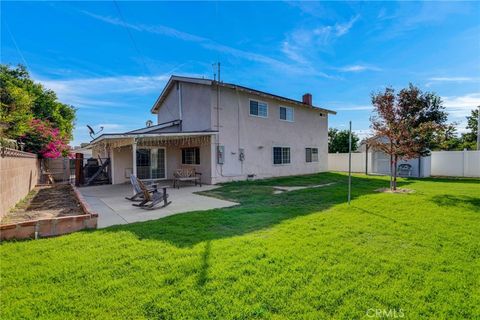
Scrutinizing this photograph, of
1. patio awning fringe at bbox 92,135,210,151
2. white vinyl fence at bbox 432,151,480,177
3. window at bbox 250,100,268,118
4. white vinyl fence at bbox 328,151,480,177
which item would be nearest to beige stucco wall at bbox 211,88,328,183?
window at bbox 250,100,268,118

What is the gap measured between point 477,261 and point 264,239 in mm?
3274

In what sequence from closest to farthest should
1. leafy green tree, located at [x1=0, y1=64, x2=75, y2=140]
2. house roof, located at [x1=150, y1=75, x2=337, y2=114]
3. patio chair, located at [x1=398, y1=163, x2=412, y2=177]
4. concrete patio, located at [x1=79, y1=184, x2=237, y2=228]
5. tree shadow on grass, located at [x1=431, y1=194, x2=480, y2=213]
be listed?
1. concrete patio, located at [x1=79, y1=184, x2=237, y2=228]
2. tree shadow on grass, located at [x1=431, y1=194, x2=480, y2=213]
3. leafy green tree, located at [x1=0, y1=64, x2=75, y2=140]
4. house roof, located at [x1=150, y1=75, x2=337, y2=114]
5. patio chair, located at [x1=398, y1=163, x2=412, y2=177]

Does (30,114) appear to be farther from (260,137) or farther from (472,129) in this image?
(472,129)

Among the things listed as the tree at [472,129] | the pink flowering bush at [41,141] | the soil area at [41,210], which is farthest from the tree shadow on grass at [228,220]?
the tree at [472,129]

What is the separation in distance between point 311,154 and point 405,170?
22.4ft

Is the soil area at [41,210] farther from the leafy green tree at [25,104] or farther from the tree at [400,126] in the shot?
the tree at [400,126]

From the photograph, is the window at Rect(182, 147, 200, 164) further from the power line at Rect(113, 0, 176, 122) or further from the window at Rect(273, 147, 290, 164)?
the window at Rect(273, 147, 290, 164)

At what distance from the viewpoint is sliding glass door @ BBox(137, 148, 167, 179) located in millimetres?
15125

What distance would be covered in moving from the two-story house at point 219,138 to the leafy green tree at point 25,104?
332 cm

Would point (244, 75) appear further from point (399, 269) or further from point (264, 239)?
point (399, 269)

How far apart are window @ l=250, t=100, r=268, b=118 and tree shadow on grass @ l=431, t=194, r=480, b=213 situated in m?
9.95

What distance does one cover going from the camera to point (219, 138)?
13562mm

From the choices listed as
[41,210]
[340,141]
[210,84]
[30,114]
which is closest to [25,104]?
[30,114]

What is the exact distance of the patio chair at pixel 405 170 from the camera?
17891 mm
